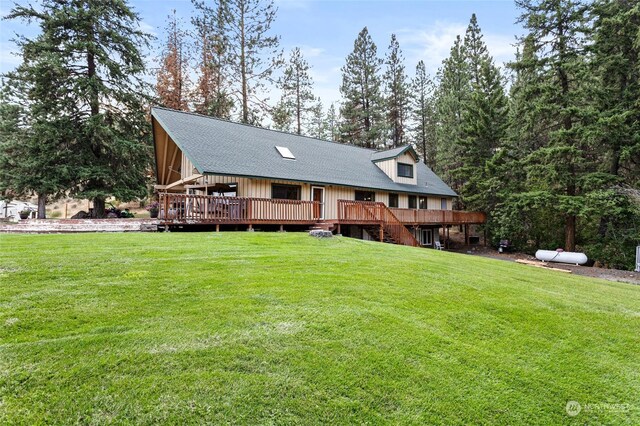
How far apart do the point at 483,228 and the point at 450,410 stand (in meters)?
24.9

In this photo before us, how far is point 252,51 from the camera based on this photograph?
2472 cm

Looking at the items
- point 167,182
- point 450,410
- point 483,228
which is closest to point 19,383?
point 450,410

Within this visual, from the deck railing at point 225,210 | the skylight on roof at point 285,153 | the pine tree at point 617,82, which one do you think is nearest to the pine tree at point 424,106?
the pine tree at point 617,82

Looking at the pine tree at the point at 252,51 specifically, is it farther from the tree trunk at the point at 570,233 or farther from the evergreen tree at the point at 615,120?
the tree trunk at the point at 570,233

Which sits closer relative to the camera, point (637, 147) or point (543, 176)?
point (637, 147)

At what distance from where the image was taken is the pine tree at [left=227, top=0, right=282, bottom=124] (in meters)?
23.9

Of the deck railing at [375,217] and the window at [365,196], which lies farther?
the window at [365,196]

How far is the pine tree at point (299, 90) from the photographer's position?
101 ft

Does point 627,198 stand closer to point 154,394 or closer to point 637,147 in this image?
point 637,147

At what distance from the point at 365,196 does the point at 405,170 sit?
15.3ft

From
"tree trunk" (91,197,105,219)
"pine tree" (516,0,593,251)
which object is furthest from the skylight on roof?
"pine tree" (516,0,593,251)

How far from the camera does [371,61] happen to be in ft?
108

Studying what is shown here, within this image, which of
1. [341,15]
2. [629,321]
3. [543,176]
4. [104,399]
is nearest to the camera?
[104,399]

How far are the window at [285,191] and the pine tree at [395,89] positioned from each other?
21.7 meters
